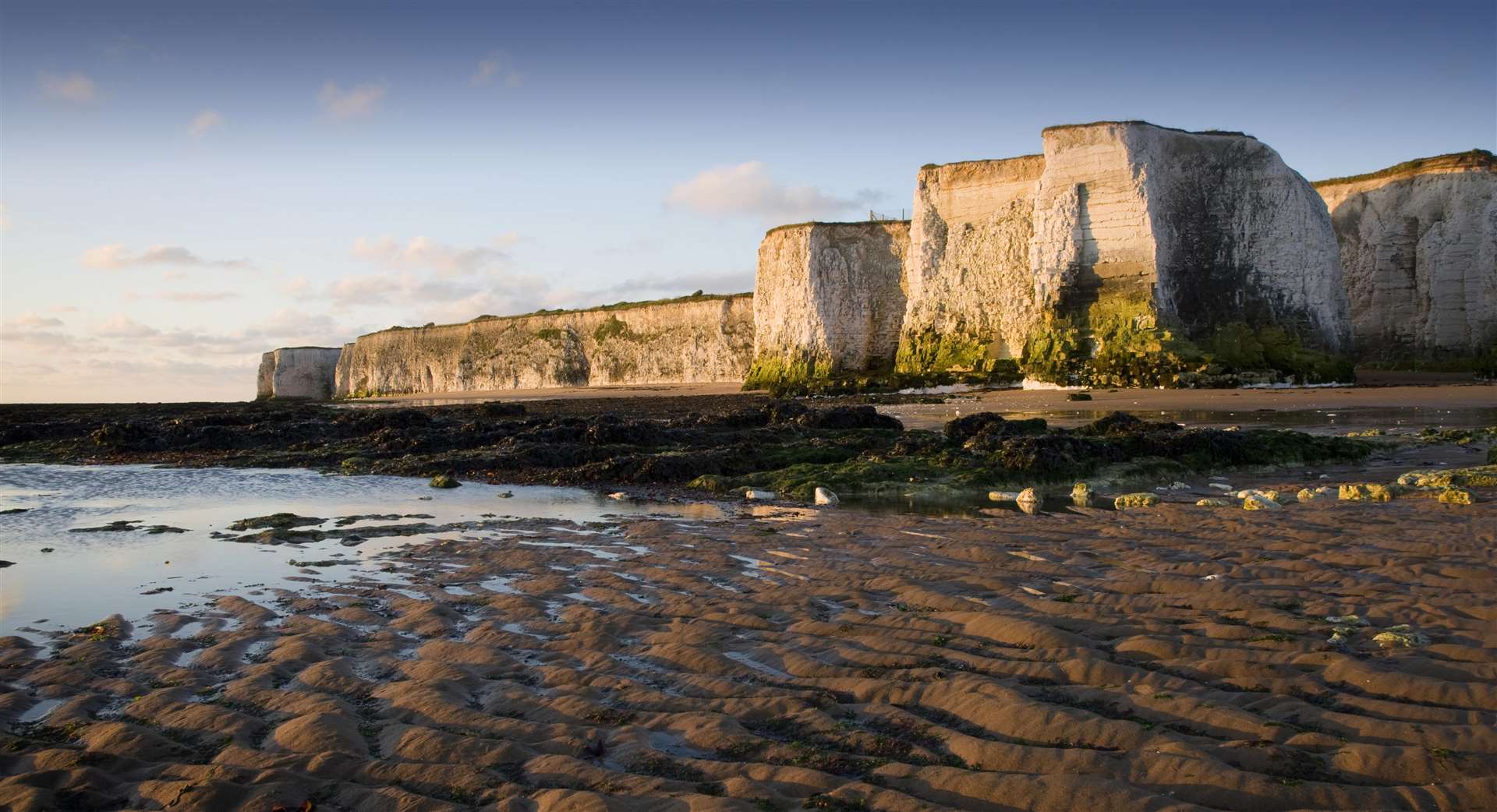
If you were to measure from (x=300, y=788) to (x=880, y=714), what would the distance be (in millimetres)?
2098

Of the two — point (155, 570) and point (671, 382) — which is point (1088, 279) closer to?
point (671, 382)

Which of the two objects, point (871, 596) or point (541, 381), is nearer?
point (871, 596)

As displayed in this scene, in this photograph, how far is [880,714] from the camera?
3.70 m

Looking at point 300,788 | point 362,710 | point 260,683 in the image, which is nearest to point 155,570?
point 260,683

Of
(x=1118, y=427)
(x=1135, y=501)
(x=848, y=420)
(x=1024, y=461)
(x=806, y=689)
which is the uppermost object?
(x=848, y=420)

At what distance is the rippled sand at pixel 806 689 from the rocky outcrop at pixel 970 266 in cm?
3510

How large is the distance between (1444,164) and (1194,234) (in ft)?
49.5

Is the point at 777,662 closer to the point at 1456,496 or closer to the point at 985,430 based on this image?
the point at 1456,496

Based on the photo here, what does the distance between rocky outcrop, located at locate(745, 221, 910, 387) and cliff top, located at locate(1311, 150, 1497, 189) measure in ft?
74.2

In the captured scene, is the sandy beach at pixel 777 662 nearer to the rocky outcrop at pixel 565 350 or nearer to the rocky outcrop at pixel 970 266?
the rocky outcrop at pixel 970 266

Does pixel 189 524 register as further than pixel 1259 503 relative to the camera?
Yes

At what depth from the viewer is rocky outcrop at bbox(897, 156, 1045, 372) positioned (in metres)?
40.9

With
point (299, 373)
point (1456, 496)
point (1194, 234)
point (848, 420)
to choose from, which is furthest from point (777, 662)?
point (299, 373)

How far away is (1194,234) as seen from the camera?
3700 centimetres
